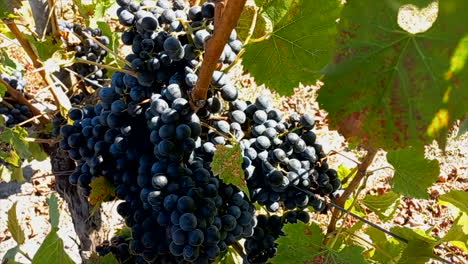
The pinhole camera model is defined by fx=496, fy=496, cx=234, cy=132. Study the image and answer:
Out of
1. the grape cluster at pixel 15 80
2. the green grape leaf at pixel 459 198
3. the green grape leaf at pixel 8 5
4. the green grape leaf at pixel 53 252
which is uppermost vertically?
the green grape leaf at pixel 459 198

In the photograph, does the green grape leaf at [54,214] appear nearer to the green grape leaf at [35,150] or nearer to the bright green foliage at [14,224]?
the bright green foliage at [14,224]

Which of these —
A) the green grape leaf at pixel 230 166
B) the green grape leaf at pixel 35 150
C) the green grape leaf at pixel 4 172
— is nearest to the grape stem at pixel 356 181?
the green grape leaf at pixel 230 166

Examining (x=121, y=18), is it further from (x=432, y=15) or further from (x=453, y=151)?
(x=453, y=151)

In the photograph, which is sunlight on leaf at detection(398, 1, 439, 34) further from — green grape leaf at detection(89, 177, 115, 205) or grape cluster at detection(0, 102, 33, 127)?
grape cluster at detection(0, 102, 33, 127)

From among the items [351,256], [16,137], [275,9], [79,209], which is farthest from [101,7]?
[351,256]

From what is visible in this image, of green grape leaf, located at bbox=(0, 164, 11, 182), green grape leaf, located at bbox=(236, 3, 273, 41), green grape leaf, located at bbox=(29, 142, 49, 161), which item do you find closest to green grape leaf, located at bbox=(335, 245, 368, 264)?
green grape leaf, located at bbox=(236, 3, 273, 41)

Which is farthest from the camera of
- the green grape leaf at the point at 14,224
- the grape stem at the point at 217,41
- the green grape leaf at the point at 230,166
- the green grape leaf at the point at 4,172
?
the green grape leaf at the point at 4,172

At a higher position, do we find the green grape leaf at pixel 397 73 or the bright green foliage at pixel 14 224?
the green grape leaf at pixel 397 73
